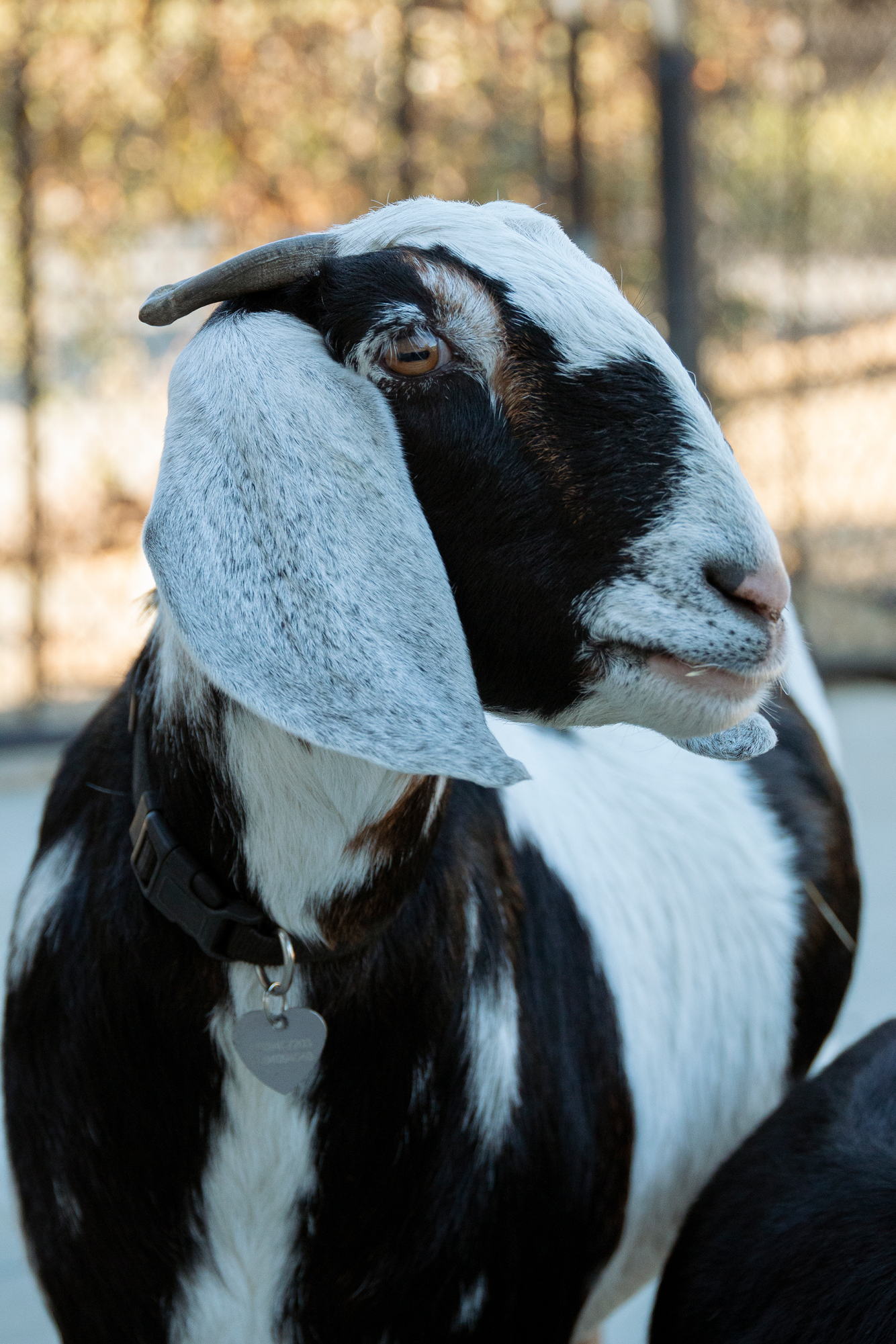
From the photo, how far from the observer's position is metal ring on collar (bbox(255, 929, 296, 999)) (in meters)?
1.32

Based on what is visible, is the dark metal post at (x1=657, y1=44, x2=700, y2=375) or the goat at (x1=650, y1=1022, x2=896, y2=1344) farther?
the dark metal post at (x1=657, y1=44, x2=700, y2=375)

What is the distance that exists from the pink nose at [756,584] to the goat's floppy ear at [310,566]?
0.72 ft

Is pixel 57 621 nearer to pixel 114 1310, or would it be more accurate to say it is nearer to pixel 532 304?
pixel 114 1310

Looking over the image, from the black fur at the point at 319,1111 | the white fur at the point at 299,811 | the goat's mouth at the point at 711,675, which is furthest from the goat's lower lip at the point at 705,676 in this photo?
the black fur at the point at 319,1111

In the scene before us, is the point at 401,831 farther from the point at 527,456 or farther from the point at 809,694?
the point at 809,694

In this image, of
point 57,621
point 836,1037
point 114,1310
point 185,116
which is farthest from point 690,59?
point 114,1310

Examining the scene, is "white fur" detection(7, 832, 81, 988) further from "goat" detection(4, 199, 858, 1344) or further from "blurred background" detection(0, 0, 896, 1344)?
"blurred background" detection(0, 0, 896, 1344)

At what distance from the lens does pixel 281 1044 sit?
1.34 metres

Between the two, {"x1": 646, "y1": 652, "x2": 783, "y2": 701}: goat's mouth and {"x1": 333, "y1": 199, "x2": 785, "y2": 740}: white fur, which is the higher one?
{"x1": 333, "y1": 199, "x2": 785, "y2": 740}: white fur

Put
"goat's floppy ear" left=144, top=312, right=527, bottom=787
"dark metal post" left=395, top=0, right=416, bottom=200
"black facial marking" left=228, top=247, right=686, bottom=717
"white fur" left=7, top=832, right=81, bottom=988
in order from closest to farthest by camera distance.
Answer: "goat's floppy ear" left=144, top=312, right=527, bottom=787 < "black facial marking" left=228, top=247, right=686, bottom=717 < "white fur" left=7, top=832, right=81, bottom=988 < "dark metal post" left=395, top=0, right=416, bottom=200

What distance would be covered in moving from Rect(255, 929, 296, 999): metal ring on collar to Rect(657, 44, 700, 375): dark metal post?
444 centimetres

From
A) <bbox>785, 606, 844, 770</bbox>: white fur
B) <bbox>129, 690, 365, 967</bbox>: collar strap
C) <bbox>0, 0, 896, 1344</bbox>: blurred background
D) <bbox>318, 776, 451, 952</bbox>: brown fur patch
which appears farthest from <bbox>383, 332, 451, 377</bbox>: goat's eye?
<bbox>0, 0, 896, 1344</bbox>: blurred background

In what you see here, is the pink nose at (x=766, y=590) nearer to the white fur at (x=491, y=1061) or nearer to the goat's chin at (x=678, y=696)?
the goat's chin at (x=678, y=696)

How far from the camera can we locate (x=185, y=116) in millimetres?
5070
